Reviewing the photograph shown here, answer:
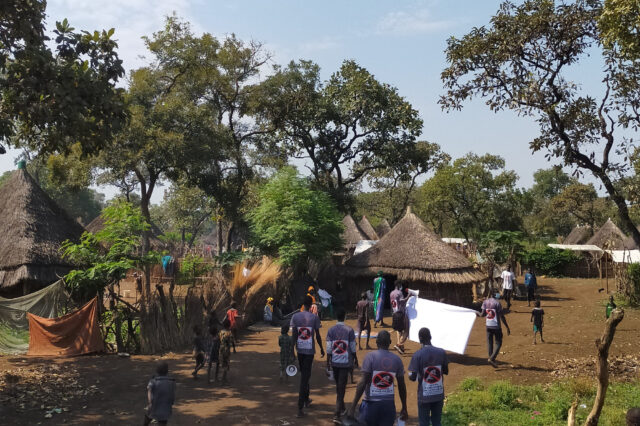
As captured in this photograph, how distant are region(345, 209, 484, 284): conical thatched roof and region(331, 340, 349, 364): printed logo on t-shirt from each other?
13.7 m

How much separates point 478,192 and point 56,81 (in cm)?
3332

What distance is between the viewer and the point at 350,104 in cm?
2955

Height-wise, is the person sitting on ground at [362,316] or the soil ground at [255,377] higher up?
the person sitting on ground at [362,316]

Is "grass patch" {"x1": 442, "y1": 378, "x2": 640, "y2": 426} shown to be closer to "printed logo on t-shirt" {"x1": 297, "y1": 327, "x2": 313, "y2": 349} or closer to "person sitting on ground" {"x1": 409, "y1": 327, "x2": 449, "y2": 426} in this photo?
"person sitting on ground" {"x1": 409, "y1": 327, "x2": 449, "y2": 426}

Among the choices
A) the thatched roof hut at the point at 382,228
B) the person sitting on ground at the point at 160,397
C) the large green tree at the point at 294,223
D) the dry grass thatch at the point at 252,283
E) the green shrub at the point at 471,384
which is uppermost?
the thatched roof hut at the point at 382,228

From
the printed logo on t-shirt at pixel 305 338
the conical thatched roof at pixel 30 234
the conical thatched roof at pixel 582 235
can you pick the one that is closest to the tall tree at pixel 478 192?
the conical thatched roof at pixel 582 235

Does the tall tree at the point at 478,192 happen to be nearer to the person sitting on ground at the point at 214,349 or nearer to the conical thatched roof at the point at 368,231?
the conical thatched roof at the point at 368,231

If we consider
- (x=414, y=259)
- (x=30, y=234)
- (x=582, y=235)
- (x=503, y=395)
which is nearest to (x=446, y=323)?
(x=503, y=395)

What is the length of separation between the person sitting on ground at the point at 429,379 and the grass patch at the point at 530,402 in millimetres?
1716

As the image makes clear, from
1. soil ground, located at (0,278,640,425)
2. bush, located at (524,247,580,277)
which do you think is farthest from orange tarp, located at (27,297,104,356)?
bush, located at (524,247,580,277)

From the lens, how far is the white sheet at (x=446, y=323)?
11.7 metres

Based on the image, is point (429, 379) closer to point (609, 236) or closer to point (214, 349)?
point (214, 349)

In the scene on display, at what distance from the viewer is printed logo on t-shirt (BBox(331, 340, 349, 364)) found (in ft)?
26.4

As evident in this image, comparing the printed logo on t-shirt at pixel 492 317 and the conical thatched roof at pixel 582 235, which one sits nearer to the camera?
the printed logo on t-shirt at pixel 492 317
